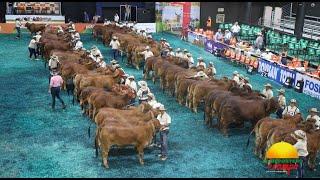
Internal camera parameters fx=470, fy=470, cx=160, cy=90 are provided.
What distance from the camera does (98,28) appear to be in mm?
30031

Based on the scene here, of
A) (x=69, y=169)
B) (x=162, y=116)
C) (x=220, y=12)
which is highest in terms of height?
(x=220, y=12)

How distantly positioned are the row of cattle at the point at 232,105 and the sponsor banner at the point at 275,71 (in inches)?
168

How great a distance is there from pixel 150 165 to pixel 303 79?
959 centimetres

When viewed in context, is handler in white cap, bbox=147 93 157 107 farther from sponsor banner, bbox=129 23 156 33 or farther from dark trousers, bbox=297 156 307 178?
sponsor banner, bbox=129 23 156 33

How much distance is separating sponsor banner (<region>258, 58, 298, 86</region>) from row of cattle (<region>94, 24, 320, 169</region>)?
4259 millimetres

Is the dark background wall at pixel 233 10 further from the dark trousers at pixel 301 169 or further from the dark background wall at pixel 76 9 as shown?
the dark trousers at pixel 301 169

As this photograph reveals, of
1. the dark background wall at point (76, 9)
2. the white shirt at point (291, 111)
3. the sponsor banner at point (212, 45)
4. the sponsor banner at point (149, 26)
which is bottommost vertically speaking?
the white shirt at point (291, 111)

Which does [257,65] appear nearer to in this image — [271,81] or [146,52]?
[271,81]

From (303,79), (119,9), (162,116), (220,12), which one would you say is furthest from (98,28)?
(162,116)

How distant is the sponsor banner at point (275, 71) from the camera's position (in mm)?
19312

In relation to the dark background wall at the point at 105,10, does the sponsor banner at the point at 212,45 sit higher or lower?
lower

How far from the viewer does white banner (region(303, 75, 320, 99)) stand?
17.7m

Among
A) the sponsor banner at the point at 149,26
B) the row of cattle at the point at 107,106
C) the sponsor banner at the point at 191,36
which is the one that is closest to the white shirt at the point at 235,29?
the sponsor banner at the point at 191,36
